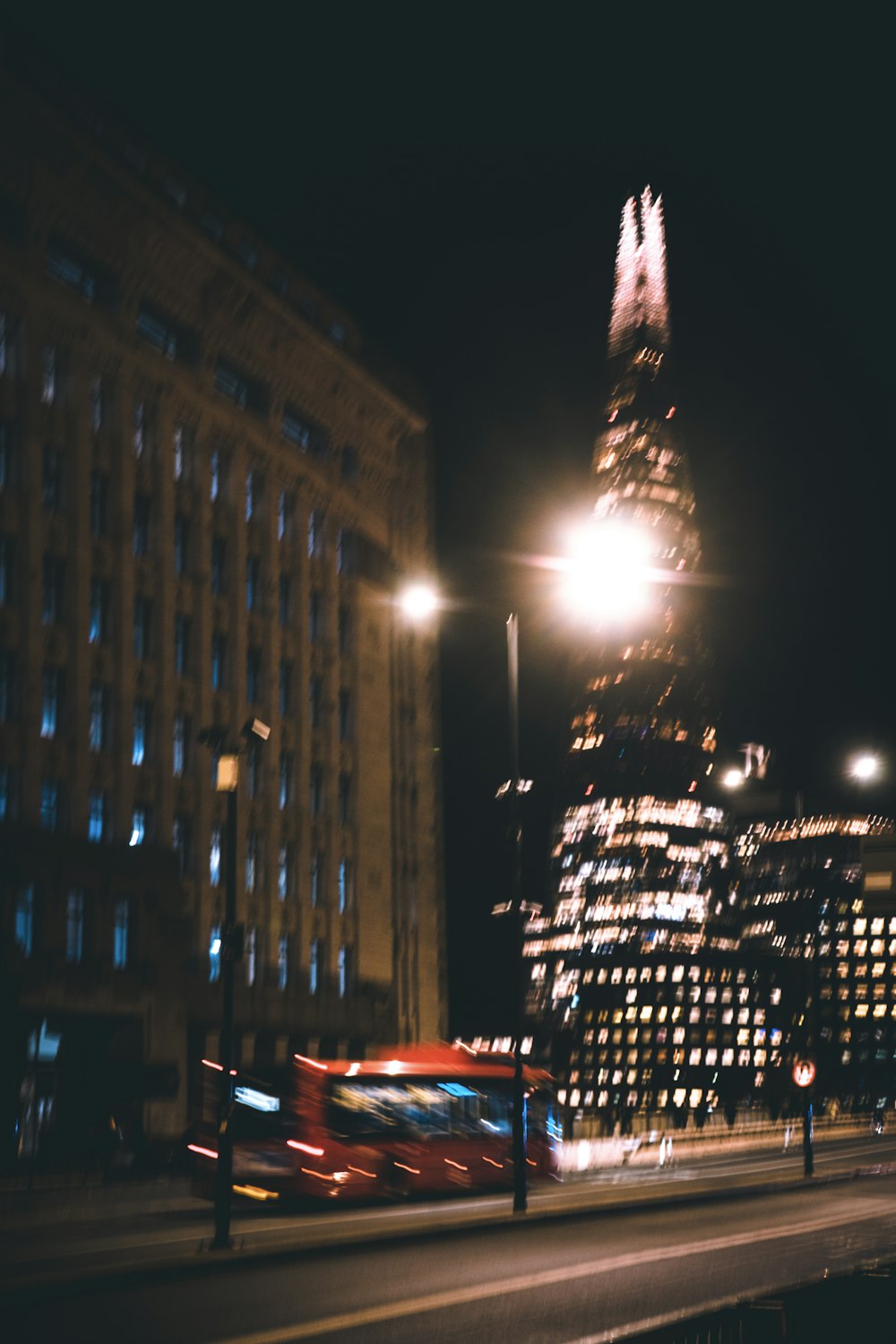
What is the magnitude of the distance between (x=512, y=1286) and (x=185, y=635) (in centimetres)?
4341

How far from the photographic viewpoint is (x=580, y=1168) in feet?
151

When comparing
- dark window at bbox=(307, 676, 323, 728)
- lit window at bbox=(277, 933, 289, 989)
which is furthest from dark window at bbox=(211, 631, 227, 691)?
lit window at bbox=(277, 933, 289, 989)

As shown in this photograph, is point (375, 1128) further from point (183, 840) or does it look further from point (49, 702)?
point (183, 840)

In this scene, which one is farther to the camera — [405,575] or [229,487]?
[405,575]

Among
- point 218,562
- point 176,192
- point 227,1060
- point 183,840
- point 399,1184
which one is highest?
point 176,192

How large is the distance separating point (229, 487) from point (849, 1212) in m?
40.9

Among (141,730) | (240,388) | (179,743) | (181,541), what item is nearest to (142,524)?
→ (181,541)

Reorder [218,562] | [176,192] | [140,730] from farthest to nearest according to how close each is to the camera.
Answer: [218,562], [176,192], [140,730]

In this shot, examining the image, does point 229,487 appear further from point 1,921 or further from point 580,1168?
point 580,1168

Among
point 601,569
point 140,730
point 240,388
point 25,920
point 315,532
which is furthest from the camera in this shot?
point 315,532

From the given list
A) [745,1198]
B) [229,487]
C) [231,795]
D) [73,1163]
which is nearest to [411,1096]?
[745,1198]

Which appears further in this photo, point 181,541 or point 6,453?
point 181,541

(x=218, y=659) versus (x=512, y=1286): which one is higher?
(x=218, y=659)

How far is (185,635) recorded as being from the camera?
57.5m
